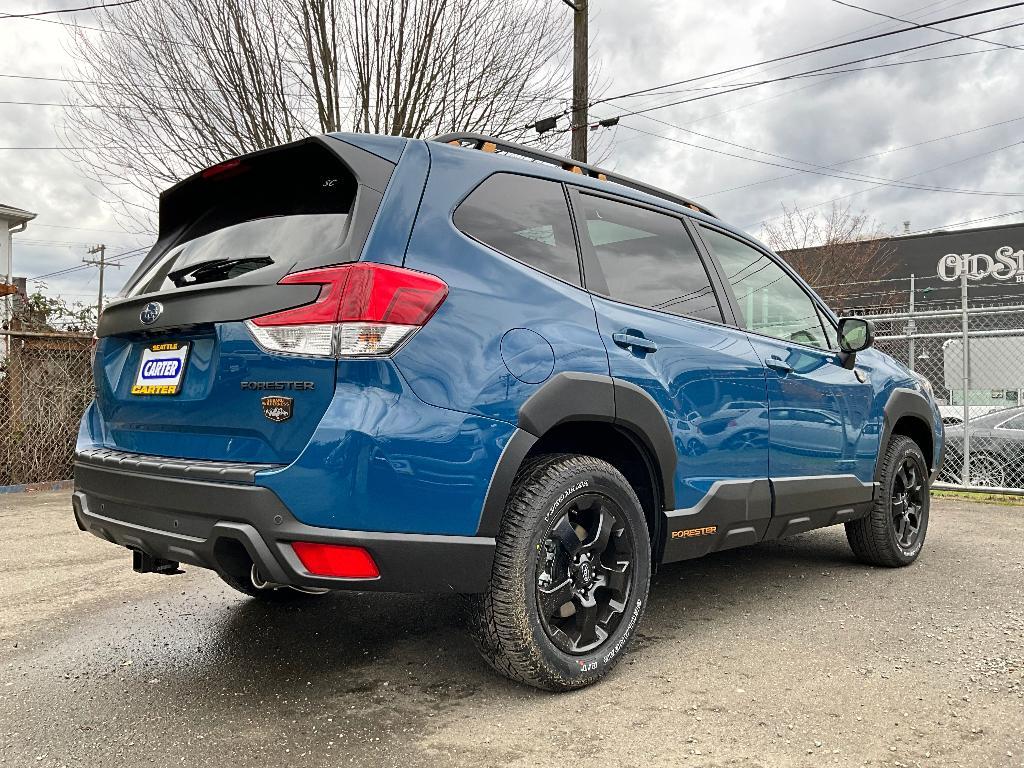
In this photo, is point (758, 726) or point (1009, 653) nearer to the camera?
point (758, 726)

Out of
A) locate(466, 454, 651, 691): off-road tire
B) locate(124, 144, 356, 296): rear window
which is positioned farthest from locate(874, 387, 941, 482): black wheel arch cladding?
locate(124, 144, 356, 296): rear window

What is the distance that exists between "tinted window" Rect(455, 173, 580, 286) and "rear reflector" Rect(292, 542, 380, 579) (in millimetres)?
1080

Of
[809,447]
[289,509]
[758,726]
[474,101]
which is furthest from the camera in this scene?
[474,101]

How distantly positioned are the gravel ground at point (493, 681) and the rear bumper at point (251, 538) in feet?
1.64

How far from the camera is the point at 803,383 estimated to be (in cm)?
387

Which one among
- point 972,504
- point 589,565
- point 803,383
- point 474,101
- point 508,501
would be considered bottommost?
point 972,504

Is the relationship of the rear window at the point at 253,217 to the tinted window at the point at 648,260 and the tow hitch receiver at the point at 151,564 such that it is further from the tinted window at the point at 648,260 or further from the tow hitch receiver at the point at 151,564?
the tinted window at the point at 648,260

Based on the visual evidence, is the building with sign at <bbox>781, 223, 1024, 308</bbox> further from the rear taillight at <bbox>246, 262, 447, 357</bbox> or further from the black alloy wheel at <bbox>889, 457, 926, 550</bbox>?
the rear taillight at <bbox>246, 262, 447, 357</bbox>

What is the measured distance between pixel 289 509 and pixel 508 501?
723mm

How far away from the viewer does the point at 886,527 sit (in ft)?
14.7

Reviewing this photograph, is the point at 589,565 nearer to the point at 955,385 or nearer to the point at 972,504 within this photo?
the point at 972,504

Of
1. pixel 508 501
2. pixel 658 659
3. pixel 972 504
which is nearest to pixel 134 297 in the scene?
pixel 508 501

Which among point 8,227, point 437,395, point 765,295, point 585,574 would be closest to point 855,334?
point 765,295

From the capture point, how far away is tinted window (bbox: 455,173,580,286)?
2668 millimetres
